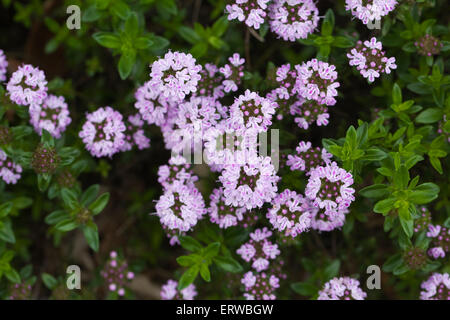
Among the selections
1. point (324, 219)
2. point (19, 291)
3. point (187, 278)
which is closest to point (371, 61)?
point (324, 219)

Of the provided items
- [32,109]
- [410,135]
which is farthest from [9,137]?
[410,135]

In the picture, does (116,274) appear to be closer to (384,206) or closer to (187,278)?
(187,278)

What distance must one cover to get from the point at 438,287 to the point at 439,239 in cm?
32

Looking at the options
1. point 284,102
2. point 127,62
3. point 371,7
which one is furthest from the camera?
point 127,62

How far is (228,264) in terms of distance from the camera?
130 inches

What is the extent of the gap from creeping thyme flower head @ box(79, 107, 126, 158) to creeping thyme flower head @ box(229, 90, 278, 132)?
3.15 ft

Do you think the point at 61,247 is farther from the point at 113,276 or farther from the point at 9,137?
the point at 9,137

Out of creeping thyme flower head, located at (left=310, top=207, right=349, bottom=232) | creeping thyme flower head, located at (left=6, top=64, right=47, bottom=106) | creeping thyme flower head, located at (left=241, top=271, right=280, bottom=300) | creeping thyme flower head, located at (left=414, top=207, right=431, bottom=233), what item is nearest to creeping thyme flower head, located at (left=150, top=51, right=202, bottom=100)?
creeping thyme flower head, located at (left=6, top=64, right=47, bottom=106)

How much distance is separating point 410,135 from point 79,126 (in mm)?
2420

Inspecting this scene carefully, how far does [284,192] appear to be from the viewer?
299 cm

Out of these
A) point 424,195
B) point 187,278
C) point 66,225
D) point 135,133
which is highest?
point 135,133

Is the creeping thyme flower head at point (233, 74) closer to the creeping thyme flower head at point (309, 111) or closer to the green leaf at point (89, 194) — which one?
the creeping thyme flower head at point (309, 111)

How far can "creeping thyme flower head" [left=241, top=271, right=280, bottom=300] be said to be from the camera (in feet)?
11.0

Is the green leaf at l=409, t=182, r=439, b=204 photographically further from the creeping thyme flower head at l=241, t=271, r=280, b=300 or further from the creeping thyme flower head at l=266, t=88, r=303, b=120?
the creeping thyme flower head at l=241, t=271, r=280, b=300
